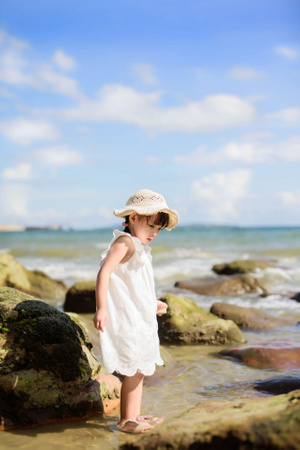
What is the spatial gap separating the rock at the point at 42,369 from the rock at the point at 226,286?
8.70 metres

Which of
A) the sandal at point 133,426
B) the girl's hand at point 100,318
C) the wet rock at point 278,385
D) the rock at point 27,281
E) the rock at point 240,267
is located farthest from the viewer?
the rock at point 240,267

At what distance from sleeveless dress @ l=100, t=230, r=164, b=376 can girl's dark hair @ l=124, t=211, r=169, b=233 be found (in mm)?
231

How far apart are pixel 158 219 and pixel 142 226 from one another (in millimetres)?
152

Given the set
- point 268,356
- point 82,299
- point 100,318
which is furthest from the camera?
point 82,299

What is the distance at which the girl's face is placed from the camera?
3.77m

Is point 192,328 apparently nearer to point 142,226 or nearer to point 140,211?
point 142,226

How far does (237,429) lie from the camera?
206 centimetres

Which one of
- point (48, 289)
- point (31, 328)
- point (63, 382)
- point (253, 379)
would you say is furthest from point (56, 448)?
point (48, 289)

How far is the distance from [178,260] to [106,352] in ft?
63.7

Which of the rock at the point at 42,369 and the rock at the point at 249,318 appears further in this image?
the rock at the point at 249,318

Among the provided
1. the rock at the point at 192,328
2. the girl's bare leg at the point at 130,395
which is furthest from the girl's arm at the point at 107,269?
the rock at the point at 192,328

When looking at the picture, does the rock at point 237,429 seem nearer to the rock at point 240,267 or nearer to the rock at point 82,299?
the rock at point 82,299

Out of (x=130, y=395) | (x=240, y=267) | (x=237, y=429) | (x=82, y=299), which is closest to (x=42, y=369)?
(x=130, y=395)

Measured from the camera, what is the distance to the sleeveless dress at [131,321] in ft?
11.6
